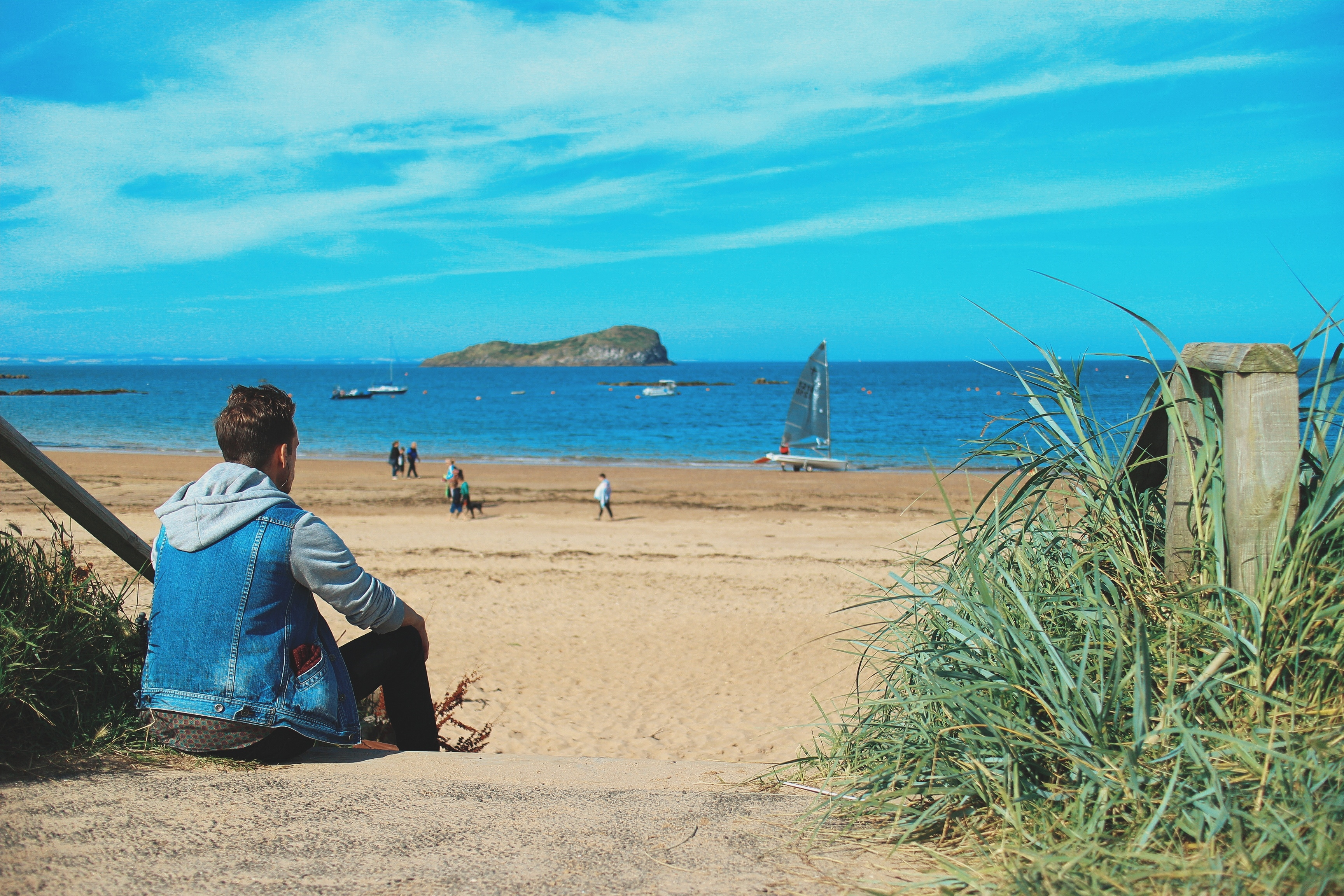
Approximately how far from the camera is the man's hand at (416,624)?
287 cm

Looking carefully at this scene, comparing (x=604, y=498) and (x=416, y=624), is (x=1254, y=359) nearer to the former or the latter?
(x=416, y=624)

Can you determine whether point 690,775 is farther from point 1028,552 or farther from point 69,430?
point 69,430

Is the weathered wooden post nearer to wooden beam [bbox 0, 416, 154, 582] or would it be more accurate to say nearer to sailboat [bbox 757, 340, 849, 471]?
wooden beam [bbox 0, 416, 154, 582]

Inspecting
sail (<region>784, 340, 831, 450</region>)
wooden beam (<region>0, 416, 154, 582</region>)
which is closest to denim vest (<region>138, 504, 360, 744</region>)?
wooden beam (<region>0, 416, 154, 582</region>)

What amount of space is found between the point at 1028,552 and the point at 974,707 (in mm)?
781

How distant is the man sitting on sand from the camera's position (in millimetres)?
2471

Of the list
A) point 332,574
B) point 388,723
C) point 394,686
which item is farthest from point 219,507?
point 388,723

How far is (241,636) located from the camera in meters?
2.47

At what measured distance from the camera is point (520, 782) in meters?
2.62

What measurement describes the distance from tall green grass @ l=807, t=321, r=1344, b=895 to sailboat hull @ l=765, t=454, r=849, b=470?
1014 inches

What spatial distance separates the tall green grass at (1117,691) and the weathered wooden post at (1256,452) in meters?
0.05

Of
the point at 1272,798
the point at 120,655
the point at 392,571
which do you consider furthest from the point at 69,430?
the point at 1272,798

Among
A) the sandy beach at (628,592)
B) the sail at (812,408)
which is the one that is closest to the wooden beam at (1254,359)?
the sandy beach at (628,592)

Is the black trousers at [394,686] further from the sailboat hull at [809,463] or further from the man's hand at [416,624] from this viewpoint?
the sailboat hull at [809,463]
